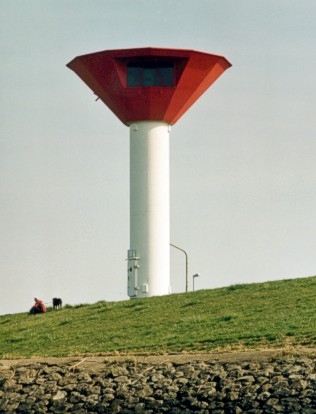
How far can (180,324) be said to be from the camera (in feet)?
111

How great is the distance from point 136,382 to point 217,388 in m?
1.99

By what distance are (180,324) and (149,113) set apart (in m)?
17.2

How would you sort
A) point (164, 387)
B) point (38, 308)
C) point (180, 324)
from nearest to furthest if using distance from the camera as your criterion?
point (164, 387) → point (180, 324) → point (38, 308)

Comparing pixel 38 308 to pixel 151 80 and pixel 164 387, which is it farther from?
pixel 164 387

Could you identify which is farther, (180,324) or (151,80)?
(151,80)

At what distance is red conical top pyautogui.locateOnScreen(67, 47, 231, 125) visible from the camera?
4900 cm

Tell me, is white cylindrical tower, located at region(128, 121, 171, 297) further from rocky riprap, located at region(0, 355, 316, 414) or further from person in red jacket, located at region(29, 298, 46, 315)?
rocky riprap, located at region(0, 355, 316, 414)

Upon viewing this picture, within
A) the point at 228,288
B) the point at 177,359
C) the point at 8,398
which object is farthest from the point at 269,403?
the point at 228,288

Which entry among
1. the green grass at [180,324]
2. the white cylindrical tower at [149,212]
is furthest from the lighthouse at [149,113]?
the green grass at [180,324]

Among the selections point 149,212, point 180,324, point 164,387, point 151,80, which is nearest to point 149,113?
point 151,80

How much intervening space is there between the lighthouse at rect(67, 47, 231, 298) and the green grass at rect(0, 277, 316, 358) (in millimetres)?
4718

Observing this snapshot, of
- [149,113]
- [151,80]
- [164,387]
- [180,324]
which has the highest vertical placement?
[151,80]

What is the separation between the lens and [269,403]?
22438 millimetres

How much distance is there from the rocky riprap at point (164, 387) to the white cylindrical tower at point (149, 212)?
71.7 ft
